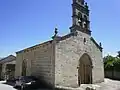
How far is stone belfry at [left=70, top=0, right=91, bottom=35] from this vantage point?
18891 mm

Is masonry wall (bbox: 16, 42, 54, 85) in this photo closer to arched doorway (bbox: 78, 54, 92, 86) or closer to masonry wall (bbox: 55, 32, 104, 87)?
masonry wall (bbox: 55, 32, 104, 87)

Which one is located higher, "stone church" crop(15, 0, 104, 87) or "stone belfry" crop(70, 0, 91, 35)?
"stone belfry" crop(70, 0, 91, 35)

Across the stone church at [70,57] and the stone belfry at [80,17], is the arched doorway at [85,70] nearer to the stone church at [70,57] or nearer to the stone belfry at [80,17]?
the stone church at [70,57]

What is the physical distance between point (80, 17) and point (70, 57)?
5330mm

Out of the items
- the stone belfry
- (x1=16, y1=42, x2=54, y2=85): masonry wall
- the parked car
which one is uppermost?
the stone belfry

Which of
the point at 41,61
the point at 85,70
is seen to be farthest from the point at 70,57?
the point at 85,70

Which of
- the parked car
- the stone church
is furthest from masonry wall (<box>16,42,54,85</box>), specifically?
the parked car

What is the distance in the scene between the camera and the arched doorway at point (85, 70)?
63.3ft

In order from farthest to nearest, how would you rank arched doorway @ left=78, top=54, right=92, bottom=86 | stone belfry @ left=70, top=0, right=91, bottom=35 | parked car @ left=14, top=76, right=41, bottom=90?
arched doorway @ left=78, top=54, right=92, bottom=86
stone belfry @ left=70, top=0, right=91, bottom=35
parked car @ left=14, top=76, right=41, bottom=90

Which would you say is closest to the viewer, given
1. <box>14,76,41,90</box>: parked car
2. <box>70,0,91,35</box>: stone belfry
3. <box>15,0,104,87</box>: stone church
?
<box>14,76,41,90</box>: parked car

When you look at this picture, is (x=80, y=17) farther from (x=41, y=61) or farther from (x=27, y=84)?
(x=27, y=84)

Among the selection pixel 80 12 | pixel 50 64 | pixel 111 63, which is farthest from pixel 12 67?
pixel 111 63

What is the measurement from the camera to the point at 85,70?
66.1 ft

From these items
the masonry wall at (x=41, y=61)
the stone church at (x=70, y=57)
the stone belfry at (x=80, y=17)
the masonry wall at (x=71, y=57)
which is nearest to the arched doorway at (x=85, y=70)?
the stone church at (x=70, y=57)
